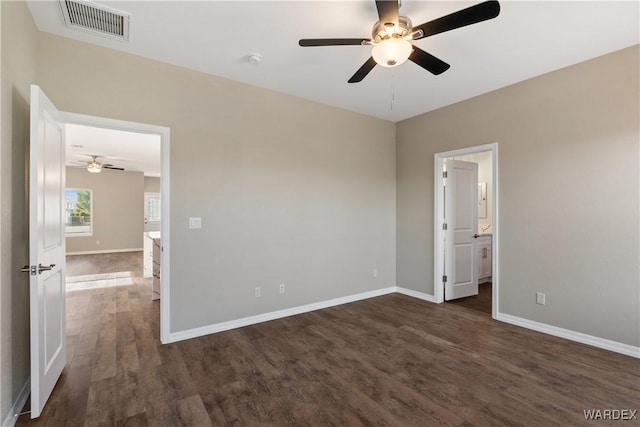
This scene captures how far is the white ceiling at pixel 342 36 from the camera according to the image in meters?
2.19

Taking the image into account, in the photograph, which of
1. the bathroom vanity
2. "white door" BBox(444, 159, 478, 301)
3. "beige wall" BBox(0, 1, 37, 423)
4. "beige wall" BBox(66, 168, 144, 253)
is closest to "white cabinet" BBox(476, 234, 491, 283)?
the bathroom vanity

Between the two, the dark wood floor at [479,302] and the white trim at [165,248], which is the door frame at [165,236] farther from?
the dark wood floor at [479,302]

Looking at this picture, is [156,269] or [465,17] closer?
[465,17]

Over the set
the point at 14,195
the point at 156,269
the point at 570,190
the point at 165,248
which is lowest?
the point at 156,269

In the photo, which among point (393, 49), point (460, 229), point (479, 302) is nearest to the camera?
point (393, 49)

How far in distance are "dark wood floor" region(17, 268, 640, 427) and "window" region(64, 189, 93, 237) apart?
24.4 ft

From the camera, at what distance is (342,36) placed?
2.53 meters

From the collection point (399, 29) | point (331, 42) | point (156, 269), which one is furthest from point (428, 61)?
point (156, 269)

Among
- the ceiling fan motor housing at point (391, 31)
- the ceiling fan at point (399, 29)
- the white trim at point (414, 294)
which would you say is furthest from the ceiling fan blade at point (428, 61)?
the white trim at point (414, 294)

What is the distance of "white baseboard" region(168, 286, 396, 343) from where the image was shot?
3124mm

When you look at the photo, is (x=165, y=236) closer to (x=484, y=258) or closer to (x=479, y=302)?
(x=479, y=302)

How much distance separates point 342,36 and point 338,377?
284 cm

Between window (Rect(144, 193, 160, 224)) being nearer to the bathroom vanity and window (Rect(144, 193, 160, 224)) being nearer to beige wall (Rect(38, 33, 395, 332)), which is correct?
beige wall (Rect(38, 33, 395, 332))

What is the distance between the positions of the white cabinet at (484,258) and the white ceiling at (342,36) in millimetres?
2881
